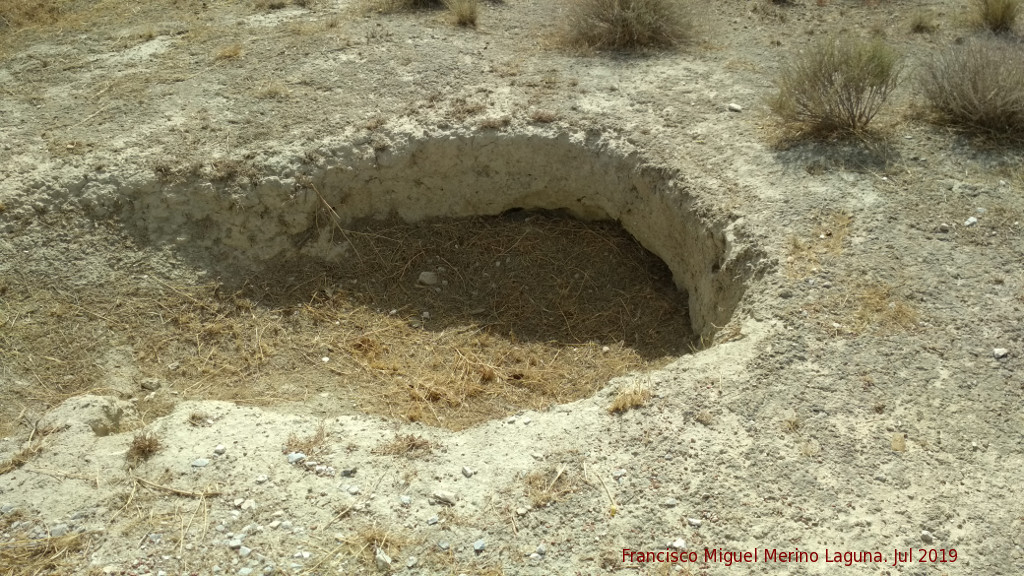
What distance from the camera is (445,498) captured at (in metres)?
3.58

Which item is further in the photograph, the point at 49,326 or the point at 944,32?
the point at 944,32

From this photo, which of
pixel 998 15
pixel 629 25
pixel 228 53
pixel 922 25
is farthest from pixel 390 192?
pixel 998 15

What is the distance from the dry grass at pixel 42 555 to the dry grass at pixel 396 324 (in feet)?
4.64

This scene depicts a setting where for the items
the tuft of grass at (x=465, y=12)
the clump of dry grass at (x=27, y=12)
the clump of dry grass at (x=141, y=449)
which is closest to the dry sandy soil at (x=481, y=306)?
the clump of dry grass at (x=141, y=449)

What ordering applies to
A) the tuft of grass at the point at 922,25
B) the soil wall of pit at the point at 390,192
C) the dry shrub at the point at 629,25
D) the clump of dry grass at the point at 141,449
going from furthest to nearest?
the tuft of grass at the point at 922,25 < the dry shrub at the point at 629,25 < the soil wall of pit at the point at 390,192 < the clump of dry grass at the point at 141,449

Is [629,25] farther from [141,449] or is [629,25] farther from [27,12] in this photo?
[27,12]

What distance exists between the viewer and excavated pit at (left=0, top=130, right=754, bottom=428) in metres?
5.12

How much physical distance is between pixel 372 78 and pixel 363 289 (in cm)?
176

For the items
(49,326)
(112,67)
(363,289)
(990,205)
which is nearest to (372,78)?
(363,289)

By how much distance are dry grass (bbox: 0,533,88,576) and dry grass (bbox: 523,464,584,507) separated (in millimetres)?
1819

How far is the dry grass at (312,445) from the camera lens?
386cm

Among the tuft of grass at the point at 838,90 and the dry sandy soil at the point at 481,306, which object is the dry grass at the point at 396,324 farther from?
the tuft of grass at the point at 838,90

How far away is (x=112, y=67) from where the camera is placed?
22.8 feet

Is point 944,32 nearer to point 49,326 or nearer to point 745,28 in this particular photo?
point 745,28
